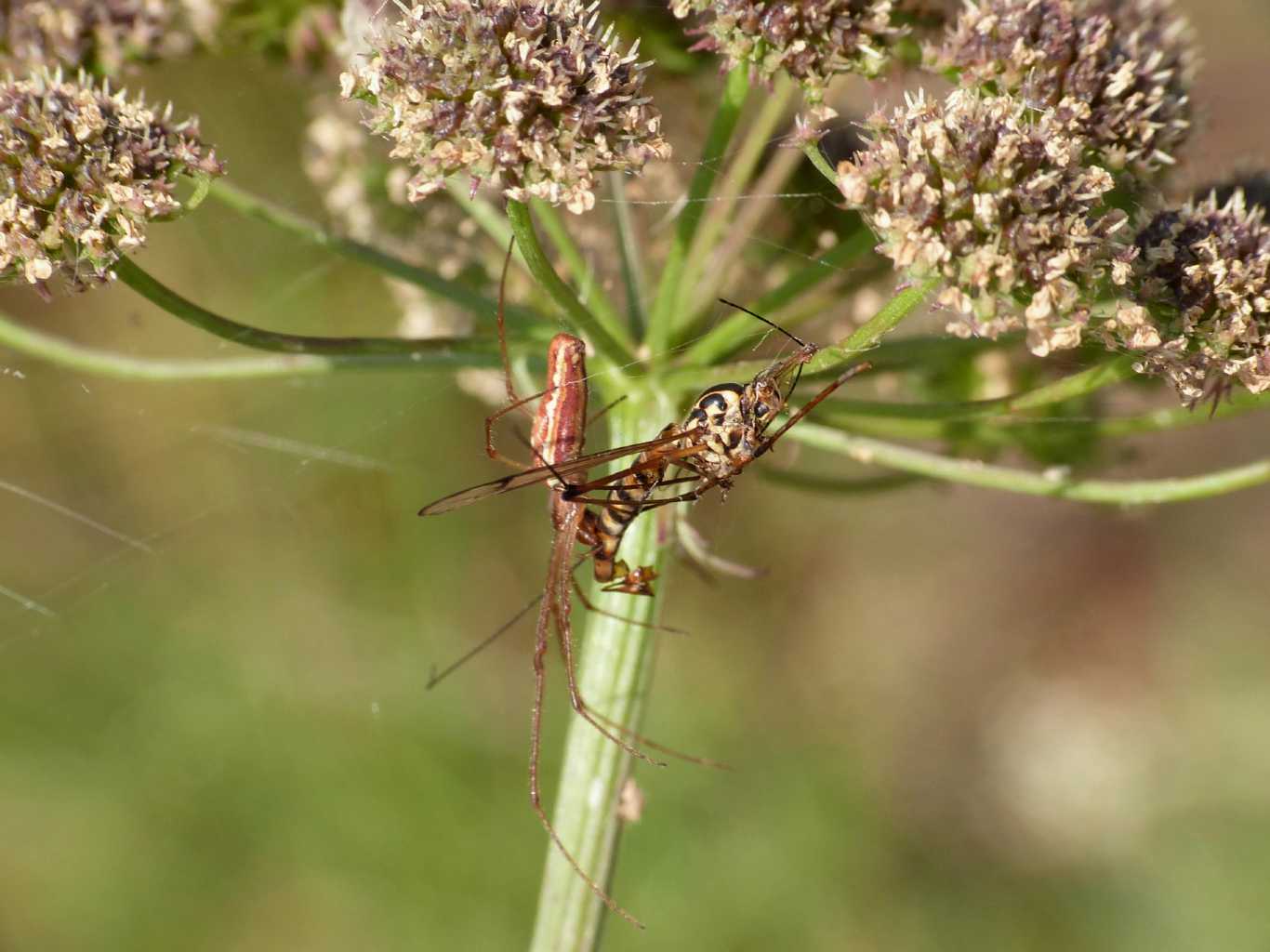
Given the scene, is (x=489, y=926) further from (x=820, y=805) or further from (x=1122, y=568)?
(x=1122, y=568)

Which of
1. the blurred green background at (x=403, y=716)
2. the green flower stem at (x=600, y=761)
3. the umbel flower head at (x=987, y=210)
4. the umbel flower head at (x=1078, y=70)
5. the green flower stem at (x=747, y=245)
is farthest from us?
the blurred green background at (x=403, y=716)

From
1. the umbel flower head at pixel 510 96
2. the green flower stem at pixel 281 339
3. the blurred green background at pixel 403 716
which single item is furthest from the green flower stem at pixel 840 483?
the blurred green background at pixel 403 716

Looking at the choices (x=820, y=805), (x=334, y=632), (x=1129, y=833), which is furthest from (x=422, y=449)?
(x=1129, y=833)

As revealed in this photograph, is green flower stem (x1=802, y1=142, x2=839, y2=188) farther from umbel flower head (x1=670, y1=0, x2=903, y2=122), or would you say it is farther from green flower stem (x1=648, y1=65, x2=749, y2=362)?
green flower stem (x1=648, y1=65, x2=749, y2=362)

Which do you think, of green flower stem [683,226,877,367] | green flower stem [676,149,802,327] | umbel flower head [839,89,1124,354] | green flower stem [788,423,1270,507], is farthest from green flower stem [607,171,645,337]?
umbel flower head [839,89,1124,354]

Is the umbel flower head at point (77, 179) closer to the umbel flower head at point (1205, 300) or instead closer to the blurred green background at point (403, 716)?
the umbel flower head at point (1205, 300)
